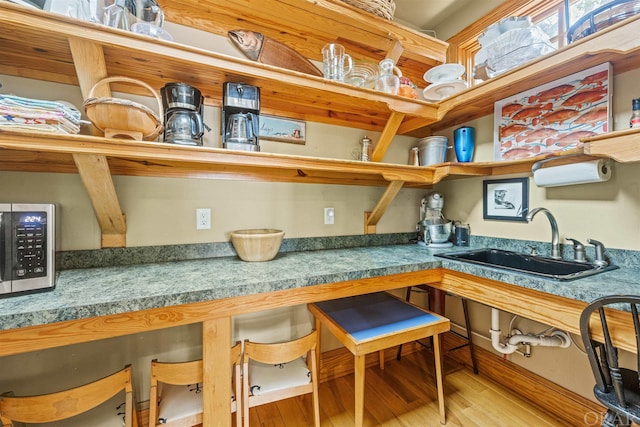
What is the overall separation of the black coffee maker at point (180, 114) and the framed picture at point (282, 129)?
1.50ft

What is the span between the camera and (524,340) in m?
1.49

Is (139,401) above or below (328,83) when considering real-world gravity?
below

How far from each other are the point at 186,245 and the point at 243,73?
0.94 m

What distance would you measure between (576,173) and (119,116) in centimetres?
207

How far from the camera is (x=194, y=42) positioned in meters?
1.43

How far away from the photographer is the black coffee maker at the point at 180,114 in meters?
1.13

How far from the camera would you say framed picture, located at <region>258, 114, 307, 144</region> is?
1591 millimetres

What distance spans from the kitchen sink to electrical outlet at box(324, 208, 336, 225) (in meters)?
0.72

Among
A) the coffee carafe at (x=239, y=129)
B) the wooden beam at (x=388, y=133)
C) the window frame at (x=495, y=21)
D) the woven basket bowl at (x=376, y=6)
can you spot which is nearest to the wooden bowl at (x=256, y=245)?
the coffee carafe at (x=239, y=129)

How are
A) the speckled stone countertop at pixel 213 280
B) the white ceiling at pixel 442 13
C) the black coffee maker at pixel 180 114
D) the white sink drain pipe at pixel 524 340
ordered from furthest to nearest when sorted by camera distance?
the white ceiling at pixel 442 13, the white sink drain pipe at pixel 524 340, the black coffee maker at pixel 180 114, the speckled stone countertop at pixel 213 280

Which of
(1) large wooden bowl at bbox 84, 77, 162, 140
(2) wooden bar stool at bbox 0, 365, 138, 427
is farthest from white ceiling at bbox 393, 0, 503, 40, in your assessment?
(2) wooden bar stool at bbox 0, 365, 138, 427

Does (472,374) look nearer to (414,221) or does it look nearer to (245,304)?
(414,221)

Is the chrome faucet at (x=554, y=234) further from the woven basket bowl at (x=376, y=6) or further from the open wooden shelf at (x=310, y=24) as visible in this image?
the woven basket bowl at (x=376, y=6)

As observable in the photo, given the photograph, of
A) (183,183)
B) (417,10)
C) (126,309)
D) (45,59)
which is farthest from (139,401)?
(417,10)
